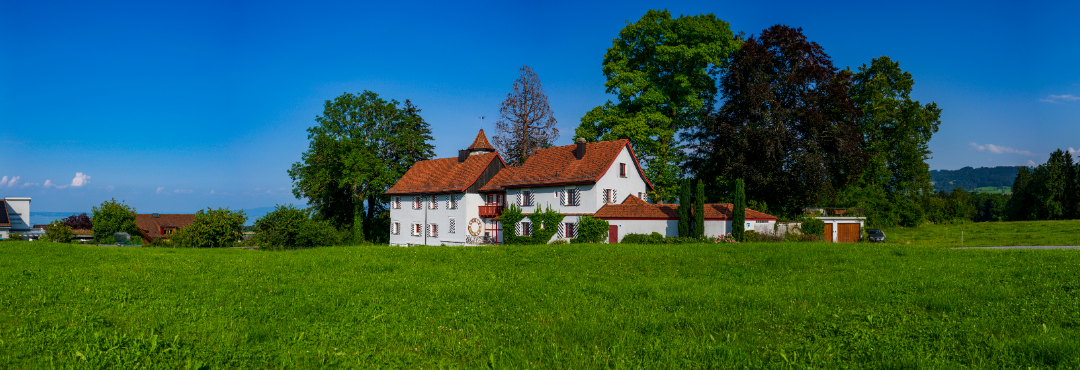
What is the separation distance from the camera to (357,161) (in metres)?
48.7

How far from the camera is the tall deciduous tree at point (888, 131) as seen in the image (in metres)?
45.8

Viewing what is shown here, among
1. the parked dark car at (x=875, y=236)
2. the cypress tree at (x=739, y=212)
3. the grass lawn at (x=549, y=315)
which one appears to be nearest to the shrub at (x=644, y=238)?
the cypress tree at (x=739, y=212)

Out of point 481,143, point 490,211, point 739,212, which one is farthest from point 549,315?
point 481,143

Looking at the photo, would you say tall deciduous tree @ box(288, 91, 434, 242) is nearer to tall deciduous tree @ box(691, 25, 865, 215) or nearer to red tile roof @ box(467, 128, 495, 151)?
red tile roof @ box(467, 128, 495, 151)

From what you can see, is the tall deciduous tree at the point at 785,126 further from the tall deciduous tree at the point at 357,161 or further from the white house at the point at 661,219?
the tall deciduous tree at the point at 357,161

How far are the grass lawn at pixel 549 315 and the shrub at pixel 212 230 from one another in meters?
22.7

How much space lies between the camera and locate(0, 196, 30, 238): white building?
5462cm

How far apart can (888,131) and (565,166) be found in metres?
28.5

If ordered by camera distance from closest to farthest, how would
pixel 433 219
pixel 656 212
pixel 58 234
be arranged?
1. pixel 656 212
2. pixel 58 234
3. pixel 433 219

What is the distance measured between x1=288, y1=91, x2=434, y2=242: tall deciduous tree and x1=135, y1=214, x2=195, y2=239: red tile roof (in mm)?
32568

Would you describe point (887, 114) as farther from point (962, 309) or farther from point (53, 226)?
point (53, 226)

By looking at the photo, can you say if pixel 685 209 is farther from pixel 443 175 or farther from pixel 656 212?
pixel 443 175

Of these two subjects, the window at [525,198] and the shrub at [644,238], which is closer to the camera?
the shrub at [644,238]

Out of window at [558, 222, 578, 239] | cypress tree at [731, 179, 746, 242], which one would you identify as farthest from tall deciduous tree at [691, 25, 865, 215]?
window at [558, 222, 578, 239]
